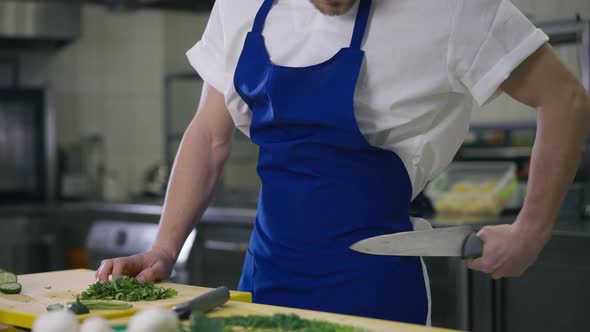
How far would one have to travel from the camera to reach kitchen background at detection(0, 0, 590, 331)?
2299 mm

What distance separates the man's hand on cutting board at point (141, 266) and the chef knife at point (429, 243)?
0.34 m

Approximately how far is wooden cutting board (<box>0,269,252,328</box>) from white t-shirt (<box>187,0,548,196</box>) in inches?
15.0

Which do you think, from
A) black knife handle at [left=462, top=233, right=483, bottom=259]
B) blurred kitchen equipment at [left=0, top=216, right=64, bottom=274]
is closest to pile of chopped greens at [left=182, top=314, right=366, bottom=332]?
black knife handle at [left=462, top=233, right=483, bottom=259]

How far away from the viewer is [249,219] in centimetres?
283

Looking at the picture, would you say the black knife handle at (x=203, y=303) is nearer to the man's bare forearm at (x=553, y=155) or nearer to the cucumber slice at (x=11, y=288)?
the cucumber slice at (x=11, y=288)

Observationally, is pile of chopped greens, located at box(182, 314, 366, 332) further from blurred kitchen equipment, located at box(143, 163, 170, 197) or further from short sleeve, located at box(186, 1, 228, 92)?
blurred kitchen equipment, located at box(143, 163, 170, 197)

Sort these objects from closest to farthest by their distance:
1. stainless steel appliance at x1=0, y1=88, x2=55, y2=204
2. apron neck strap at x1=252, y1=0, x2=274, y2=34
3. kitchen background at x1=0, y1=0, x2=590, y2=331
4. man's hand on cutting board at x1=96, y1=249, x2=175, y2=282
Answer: man's hand on cutting board at x1=96, y1=249, x2=175, y2=282
apron neck strap at x1=252, y1=0, x2=274, y2=34
kitchen background at x1=0, y1=0, x2=590, y2=331
stainless steel appliance at x1=0, y1=88, x2=55, y2=204

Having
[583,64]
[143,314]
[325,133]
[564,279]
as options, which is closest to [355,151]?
[325,133]

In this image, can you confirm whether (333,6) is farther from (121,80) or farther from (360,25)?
(121,80)

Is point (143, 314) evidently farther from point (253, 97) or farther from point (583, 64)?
point (583, 64)

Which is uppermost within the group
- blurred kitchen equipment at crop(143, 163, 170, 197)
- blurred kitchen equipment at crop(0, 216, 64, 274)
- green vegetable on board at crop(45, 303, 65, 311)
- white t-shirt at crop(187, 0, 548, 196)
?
white t-shirt at crop(187, 0, 548, 196)

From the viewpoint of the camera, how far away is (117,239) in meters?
3.33

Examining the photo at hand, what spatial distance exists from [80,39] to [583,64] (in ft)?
8.64

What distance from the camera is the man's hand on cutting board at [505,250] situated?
1.21m
